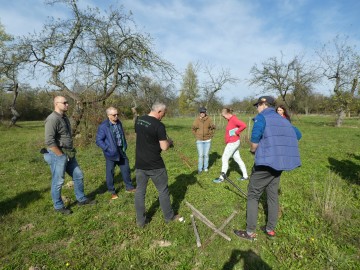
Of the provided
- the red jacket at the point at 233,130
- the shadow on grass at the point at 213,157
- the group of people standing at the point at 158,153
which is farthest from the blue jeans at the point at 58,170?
the shadow on grass at the point at 213,157

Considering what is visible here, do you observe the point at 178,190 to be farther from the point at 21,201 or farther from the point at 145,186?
the point at 21,201

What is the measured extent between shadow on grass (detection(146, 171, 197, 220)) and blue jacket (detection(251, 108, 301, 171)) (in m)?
2.19

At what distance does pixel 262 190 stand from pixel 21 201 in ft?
16.4

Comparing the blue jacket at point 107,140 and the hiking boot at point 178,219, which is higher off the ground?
the blue jacket at point 107,140

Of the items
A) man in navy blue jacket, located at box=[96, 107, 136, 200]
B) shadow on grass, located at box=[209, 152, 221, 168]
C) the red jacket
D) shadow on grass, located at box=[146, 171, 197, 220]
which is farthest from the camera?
shadow on grass, located at box=[209, 152, 221, 168]

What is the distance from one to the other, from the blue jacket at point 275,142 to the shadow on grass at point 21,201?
479cm

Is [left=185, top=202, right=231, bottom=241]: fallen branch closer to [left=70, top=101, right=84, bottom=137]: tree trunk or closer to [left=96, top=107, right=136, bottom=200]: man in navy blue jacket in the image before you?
[left=96, top=107, right=136, bottom=200]: man in navy blue jacket

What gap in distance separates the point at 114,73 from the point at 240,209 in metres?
12.9

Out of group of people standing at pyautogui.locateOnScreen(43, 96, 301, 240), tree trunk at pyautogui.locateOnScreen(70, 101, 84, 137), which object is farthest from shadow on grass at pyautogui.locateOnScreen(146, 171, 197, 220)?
tree trunk at pyautogui.locateOnScreen(70, 101, 84, 137)

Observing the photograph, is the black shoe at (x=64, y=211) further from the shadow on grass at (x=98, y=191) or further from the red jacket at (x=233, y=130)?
the red jacket at (x=233, y=130)

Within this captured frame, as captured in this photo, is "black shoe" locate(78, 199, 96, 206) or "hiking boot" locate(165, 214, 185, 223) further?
"black shoe" locate(78, 199, 96, 206)

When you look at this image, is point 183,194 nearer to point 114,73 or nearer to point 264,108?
point 264,108

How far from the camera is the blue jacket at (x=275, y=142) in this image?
2.99 metres

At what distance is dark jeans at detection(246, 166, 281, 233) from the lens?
3194 millimetres
